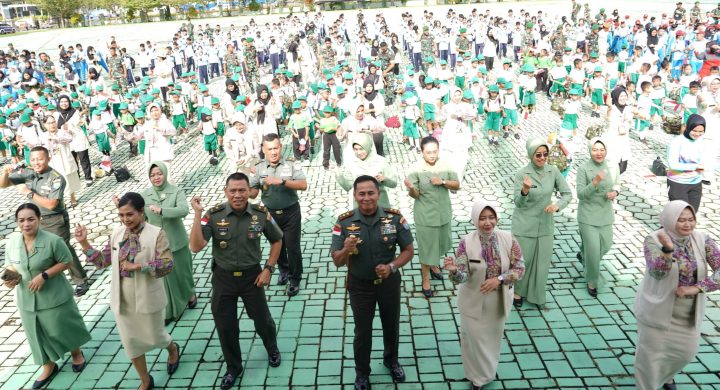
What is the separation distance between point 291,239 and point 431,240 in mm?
1697

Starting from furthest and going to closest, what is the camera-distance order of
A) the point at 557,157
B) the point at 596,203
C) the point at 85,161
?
the point at 85,161
the point at 557,157
the point at 596,203

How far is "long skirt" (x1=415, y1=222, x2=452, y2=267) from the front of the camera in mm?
6176

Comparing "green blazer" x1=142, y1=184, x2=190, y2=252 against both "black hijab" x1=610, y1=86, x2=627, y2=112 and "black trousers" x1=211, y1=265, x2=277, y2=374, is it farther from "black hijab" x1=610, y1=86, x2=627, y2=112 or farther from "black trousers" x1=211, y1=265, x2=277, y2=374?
"black hijab" x1=610, y1=86, x2=627, y2=112

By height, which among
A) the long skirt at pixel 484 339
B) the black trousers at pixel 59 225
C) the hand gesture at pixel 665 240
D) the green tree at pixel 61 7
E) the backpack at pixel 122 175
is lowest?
the backpack at pixel 122 175

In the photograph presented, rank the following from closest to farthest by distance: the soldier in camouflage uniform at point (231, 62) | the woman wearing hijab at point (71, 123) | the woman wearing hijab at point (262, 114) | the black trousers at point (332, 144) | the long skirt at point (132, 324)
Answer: the long skirt at point (132, 324), the woman wearing hijab at point (71, 123), the woman wearing hijab at point (262, 114), the black trousers at point (332, 144), the soldier in camouflage uniform at point (231, 62)

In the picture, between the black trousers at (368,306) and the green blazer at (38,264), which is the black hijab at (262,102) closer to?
the green blazer at (38,264)

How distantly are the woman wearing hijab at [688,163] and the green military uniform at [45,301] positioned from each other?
711 cm

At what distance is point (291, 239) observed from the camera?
6250 millimetres

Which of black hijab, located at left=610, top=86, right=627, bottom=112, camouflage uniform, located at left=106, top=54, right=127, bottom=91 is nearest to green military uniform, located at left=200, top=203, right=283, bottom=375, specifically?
black hijab, located at left=610, top=86, right=627, bottom=112

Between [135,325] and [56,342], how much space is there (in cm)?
110

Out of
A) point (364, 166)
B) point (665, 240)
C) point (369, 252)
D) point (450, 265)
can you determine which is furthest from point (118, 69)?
point (665, 240)

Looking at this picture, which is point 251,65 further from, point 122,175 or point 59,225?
point 59,225

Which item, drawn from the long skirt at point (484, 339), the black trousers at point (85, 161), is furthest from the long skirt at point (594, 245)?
the black trousers at point (85, 161)

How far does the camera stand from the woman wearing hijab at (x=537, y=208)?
5.53 m
